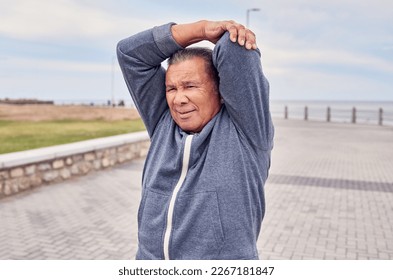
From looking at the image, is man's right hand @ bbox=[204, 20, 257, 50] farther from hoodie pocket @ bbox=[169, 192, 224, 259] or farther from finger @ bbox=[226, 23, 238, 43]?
hoodie pocket @ bbox=[169, 192, 224, 259]

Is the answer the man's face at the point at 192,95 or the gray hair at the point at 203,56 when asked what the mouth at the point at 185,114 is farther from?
the gray hair at the point at 203,56

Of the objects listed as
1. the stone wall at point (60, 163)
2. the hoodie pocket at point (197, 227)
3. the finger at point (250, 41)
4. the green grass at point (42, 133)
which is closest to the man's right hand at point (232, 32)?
the finger at point (250, 41)

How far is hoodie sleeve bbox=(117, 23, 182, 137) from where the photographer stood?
4.50ft

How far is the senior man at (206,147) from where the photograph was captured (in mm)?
1259

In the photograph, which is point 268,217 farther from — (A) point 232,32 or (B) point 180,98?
(A) point 232,32

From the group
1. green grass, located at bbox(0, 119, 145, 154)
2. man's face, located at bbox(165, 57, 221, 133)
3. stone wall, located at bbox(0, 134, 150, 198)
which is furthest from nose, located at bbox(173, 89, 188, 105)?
green grass, located at bbox(0, 119, 145, 154)

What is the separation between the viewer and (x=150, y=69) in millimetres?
1445

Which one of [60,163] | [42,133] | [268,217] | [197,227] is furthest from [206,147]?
[42,133]

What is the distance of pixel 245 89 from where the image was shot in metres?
1.25

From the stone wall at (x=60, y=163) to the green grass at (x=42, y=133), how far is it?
120 centimetres

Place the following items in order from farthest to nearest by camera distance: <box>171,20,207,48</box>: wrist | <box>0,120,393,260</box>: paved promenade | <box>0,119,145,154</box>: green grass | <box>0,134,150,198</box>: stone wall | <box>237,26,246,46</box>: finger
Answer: <box>0,119,145,154</box>: green grass → <box>0,134,150,198</box>: stone wall → <box>0,120,393,260</box>: paved promenade → <box>171,20,207,48</box>: wrist → <box>237,26,246,46</box>: finger

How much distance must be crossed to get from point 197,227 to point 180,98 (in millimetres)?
387
